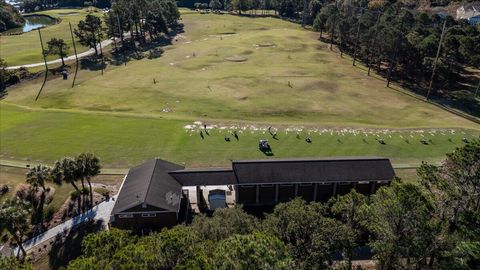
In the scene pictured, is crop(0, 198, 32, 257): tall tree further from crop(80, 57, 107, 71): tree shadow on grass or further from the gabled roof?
crop(80, 57, 107, 71): tree shadow on grass

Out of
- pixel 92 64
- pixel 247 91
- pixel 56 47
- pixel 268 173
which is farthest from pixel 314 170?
pixel 56 47

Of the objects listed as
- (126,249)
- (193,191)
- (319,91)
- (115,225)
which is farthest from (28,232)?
(319,91)

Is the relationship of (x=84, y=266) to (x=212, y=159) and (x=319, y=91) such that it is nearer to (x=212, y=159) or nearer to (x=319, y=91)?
(x=212, y=159)

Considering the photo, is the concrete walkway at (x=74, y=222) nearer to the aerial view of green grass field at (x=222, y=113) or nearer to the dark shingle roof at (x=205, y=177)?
the dark shingle roof at (x=205, y=177)

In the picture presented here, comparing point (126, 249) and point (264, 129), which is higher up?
point (126, 249)

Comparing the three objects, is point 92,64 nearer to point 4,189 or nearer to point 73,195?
point 4,189

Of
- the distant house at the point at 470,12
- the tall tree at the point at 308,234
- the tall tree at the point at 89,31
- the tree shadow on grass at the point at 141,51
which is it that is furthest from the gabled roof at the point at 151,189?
the distant house at the point at 470,12

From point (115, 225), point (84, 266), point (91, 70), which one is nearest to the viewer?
point (84, 266)
